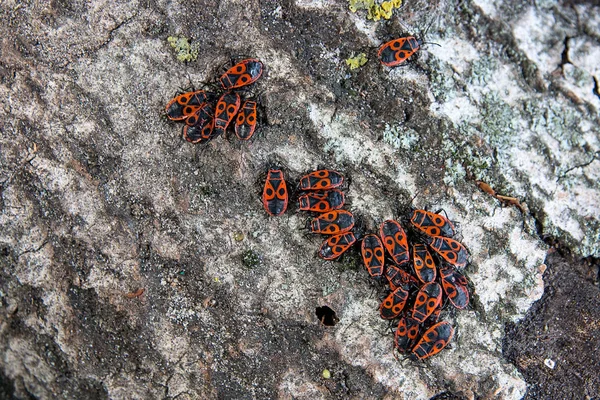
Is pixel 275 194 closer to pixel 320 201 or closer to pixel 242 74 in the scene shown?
pixel 320 201

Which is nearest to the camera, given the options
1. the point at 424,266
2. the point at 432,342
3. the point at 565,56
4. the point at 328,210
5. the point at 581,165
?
the point at 432,342

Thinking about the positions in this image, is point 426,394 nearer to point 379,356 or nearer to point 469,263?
point 379,356

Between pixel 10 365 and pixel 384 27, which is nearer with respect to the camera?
pixel 384 27

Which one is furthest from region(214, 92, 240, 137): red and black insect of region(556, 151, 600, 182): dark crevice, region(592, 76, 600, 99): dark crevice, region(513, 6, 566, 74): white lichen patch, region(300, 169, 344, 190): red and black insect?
region(592, 76, 600, 99): dark crevice

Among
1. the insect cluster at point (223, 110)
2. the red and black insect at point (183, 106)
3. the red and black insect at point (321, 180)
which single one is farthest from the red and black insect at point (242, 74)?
the red and black insect at point (321, 180)

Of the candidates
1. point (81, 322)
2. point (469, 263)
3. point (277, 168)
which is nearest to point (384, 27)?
point (277, 168)

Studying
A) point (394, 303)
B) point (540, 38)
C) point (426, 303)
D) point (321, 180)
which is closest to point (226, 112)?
point (321, 180)
